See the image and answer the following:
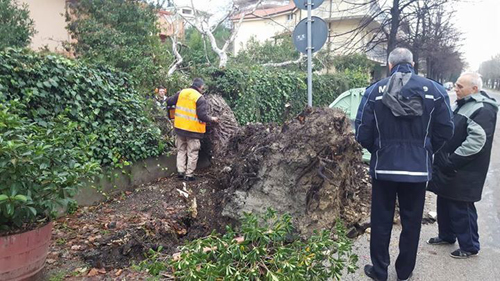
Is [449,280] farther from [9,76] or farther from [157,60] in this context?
[157,60]

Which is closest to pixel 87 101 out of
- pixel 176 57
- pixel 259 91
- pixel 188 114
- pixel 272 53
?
pixel 188 114

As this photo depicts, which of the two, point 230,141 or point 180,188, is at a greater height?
point 230,141

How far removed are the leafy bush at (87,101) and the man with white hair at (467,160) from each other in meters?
4.09

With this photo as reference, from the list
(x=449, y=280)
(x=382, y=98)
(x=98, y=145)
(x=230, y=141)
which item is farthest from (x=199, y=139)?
(x=449, y=280)

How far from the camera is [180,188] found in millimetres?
5754

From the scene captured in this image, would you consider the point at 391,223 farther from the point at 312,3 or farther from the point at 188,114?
the point at 312,3

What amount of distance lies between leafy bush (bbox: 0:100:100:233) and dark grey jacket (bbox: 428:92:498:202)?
3587 millimetres

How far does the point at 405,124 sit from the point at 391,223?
0.96 m

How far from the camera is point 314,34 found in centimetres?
619

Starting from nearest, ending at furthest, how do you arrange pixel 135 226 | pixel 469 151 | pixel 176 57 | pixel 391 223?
1. pixel 391 223
2. pixel 469 151
3. pixel 135 226
4. pixel 176 57

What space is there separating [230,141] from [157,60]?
14.3ft

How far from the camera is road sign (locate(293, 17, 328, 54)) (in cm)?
608

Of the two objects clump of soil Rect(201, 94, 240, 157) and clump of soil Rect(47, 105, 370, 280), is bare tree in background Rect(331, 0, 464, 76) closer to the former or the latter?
clump of soil Rect(201, 94, 240, 157)

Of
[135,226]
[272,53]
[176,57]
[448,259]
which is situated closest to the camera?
[448,259]
